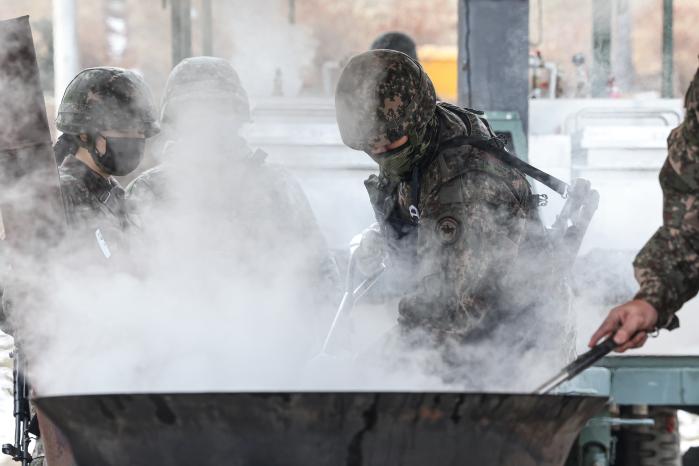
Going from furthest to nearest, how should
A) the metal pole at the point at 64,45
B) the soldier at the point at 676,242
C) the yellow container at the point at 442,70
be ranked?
the yellow container at the point at 442,70, the metal pole at the point at 64,45, the soldier at the point at 676,242

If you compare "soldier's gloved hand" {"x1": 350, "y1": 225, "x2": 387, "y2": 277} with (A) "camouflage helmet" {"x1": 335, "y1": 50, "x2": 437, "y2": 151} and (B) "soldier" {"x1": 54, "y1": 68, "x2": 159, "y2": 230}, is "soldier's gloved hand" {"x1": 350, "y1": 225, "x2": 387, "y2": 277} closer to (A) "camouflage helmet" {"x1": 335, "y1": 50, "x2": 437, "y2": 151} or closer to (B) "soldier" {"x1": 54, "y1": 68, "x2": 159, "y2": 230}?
(A) "camouflage helmet" {"x1": 335, "y1": 50, "x2": 437, "y2": 151}

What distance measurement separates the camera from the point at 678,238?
2957 millimetres

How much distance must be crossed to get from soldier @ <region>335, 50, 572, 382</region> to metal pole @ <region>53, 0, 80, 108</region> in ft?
22.1

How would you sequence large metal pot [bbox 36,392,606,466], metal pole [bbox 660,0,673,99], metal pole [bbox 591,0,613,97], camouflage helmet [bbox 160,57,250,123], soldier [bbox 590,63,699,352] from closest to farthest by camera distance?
1. large metal pot [bbox 36,392,606,466]
2. soldier [bbox 590,63,699,352]
3. camouflage helmet [bbox 160,57,250,123]
4. metal pole [bbox 660,0,673,99]
5. metal pole [bbox 591,0,613,97]

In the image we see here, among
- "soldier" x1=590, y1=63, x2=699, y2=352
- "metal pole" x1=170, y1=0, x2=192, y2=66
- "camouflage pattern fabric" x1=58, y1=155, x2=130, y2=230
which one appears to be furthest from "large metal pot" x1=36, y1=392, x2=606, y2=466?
"metal pole" x1=170, y1=0, x2=192, y2=66

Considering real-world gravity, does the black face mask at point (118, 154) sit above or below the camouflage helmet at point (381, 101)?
below

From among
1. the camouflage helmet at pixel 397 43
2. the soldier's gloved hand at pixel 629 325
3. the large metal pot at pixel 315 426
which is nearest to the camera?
the large metal pot at pixel 315 426

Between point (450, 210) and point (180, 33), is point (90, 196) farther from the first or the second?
point (180, 33)

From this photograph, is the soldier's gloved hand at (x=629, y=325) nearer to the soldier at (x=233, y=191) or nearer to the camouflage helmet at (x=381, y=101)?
the camouflage helmet at (x=381, y=101)

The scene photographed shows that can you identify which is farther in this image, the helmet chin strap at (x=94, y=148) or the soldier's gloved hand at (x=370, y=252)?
the helmet chin strap at (x=94, y=148)

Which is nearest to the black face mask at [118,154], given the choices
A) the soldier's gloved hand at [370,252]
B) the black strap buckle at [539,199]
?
the soldier's gloved hand at [370,252]

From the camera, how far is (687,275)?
2.93 m

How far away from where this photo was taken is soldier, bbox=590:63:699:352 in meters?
2.88

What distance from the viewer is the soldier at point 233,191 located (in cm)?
494
